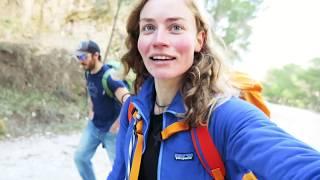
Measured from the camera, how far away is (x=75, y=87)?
11.4 metres

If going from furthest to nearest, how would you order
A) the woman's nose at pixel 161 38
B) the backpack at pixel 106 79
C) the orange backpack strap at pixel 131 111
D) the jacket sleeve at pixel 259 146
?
the backpack at pixel 106 79
the orange backpack strap at pixel 131 111
the woman's nose at pixel 161 38
the jacket sleeve at pixel 259 146

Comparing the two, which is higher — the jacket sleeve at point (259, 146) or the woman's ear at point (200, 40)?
the woman's ear at point (200, 40)

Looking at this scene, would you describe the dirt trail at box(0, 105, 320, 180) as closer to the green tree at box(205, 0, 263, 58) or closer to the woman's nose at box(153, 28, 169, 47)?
the woman's nose at box(153, 28, 169, 47)

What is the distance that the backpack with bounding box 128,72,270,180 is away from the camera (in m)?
1.34

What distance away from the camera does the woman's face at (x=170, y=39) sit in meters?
1.53

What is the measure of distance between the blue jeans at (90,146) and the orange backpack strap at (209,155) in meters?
2.89

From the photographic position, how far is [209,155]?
1340mm

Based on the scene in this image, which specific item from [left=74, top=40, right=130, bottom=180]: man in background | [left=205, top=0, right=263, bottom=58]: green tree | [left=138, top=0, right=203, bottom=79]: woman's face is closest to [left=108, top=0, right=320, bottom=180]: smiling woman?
[left=138, top=0, right=203, bottom=79]: woman's face

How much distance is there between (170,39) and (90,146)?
9.70 ft

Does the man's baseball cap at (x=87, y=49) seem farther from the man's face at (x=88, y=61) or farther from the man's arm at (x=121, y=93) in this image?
the man's arm at (x=121, y=93)

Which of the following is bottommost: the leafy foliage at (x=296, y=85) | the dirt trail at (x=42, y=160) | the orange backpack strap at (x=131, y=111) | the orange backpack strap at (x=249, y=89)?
the leafy foliage at (x=296, y=85)

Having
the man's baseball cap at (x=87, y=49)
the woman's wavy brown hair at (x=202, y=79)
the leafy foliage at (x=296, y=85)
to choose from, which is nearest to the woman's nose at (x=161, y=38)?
the woman's wavy brown hair at (x=202, y=79)

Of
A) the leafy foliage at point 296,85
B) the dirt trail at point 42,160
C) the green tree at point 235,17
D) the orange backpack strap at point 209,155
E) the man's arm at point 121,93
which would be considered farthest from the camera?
the leafy foliage at point 296,85

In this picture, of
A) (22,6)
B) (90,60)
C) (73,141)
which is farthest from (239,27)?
(90,60)
